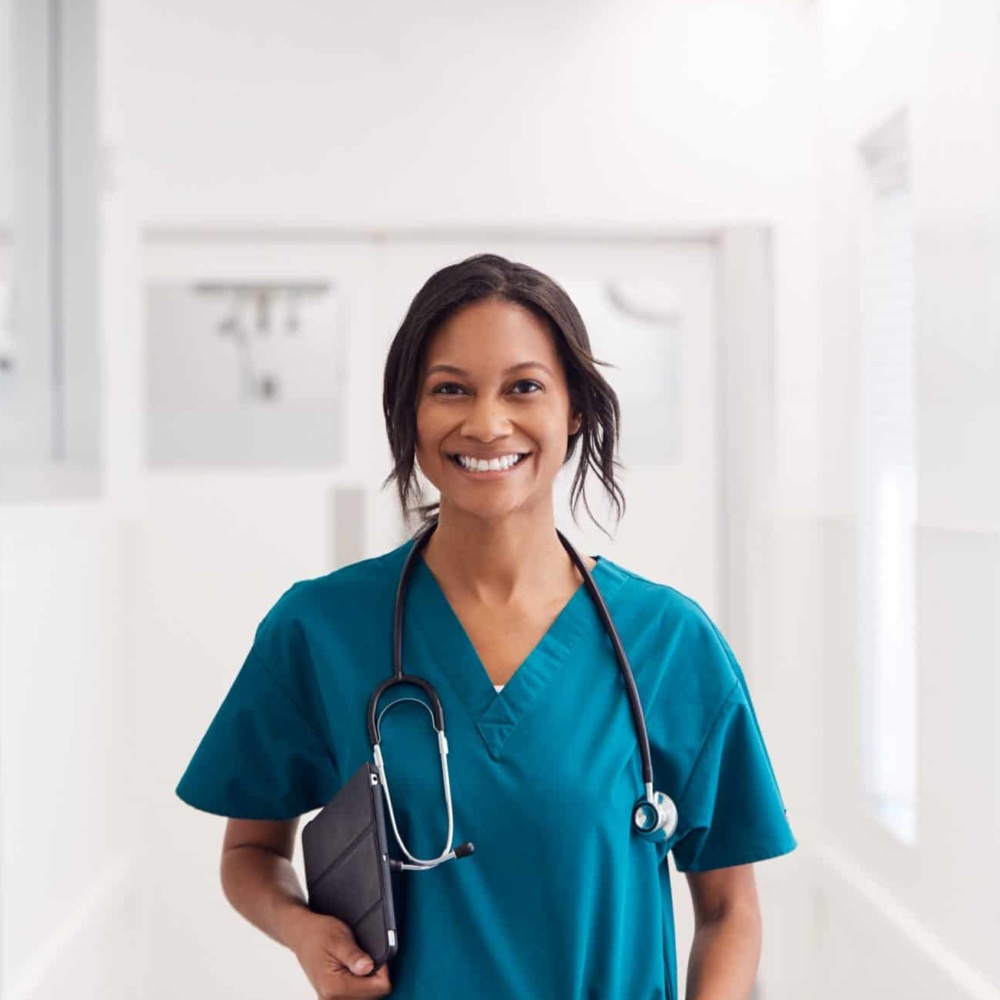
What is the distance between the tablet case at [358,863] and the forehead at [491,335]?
339 mm

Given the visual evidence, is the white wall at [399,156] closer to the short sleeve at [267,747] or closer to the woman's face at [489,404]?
the short sleeve at [267,747]

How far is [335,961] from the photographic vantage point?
1006mm

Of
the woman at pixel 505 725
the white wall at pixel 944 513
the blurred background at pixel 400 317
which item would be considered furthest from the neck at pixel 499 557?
the blurred background at pixel 400 317

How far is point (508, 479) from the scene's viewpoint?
102 cm

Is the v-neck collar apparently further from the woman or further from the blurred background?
the blurred background

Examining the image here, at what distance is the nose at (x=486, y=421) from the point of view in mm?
991

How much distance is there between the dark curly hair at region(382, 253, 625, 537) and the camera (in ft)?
3.40

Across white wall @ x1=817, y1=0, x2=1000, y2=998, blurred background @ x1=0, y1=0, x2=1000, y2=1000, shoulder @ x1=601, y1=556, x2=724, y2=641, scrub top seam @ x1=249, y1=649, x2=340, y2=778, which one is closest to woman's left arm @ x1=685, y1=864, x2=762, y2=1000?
shoulder @ x1=601, y1=556, x2=724, y2=641

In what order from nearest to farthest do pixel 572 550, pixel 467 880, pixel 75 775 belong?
1. pixel 467 880
2. pixel 572 550
3. pixel 75 775

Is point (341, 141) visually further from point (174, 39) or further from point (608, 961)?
point (608, 961)

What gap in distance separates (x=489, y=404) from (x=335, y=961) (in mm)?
464

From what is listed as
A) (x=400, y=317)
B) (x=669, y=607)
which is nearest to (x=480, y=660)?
→ (x=669, y=607)

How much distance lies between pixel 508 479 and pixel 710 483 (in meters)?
1.97

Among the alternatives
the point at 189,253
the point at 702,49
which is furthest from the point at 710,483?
the point at 189,253
